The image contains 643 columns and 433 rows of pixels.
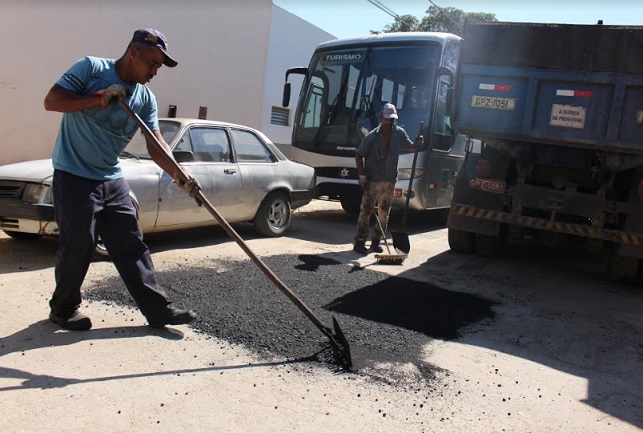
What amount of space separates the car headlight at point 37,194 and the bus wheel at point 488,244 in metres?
5.10

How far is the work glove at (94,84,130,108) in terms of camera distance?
328cm

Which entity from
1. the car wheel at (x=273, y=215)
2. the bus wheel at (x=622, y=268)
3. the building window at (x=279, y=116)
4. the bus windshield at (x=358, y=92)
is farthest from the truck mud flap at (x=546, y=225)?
the building window at (x=279, y=116)

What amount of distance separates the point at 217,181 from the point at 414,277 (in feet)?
8.57

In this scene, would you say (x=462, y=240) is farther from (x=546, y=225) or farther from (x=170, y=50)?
(x=170, y=50)

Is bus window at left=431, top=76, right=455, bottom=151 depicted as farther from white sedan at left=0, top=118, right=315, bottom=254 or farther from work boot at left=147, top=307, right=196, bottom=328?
work boot at left=147, top=307, right=196, bottom=328

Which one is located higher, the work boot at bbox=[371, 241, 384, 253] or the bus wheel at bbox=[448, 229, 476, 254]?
the bus wheel at bbox=[448, 229, 476, 254]

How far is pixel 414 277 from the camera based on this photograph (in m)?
6.21

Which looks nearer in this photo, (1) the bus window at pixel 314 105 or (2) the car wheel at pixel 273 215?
(2) the car wheel at pixel 273 215

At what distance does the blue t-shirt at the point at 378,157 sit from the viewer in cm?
746

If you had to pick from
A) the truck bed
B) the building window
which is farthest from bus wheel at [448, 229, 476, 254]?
the building window

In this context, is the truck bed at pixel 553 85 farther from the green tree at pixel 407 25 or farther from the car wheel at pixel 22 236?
the green tree at pixel 407 25

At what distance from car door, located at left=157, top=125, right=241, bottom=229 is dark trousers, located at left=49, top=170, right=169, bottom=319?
2.40 m

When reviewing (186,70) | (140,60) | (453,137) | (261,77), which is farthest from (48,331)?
(261,77)

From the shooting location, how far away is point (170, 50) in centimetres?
1277
